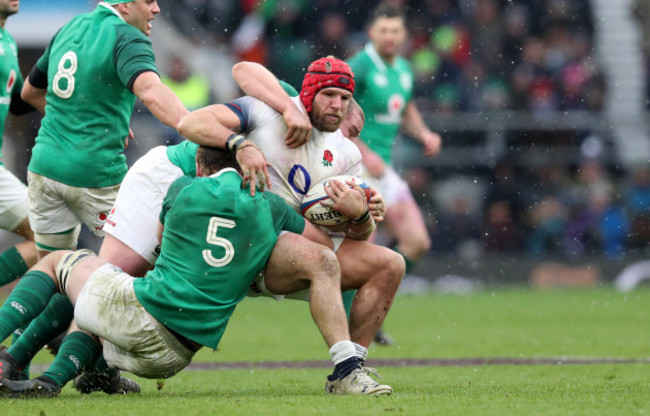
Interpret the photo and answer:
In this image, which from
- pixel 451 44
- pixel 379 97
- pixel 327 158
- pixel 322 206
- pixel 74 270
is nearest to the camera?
pixel 74 270

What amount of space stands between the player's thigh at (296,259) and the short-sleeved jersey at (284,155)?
49cm

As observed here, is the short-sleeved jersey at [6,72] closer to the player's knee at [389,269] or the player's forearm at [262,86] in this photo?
the player's forearm at [262,86]

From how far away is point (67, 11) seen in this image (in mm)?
16391

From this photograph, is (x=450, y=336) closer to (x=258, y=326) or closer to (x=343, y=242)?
(x=258, y=326)

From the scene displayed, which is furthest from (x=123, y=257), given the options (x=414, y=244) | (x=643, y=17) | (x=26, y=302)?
(x=643, y=17)

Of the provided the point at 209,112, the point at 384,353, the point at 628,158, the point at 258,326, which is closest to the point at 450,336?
the point at 384,353

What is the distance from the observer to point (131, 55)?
243 inches

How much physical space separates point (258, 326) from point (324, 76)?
19.3ft

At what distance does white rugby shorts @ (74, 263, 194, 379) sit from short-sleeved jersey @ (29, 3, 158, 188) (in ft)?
4.99

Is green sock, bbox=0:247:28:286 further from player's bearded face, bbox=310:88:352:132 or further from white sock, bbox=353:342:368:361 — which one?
white sock, bbox=353:342:368:361

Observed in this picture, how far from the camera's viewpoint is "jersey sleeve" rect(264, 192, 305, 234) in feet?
17.6

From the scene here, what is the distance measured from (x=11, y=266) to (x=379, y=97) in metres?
4.62

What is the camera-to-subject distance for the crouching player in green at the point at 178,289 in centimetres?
514

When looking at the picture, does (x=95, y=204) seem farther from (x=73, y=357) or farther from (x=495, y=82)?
(x=495, y=82)
